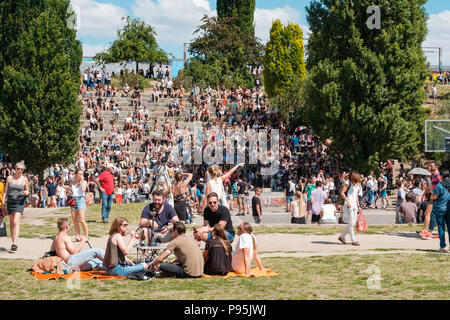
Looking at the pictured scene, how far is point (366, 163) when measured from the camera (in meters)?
32.3

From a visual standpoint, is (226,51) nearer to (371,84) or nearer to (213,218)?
(371,84)

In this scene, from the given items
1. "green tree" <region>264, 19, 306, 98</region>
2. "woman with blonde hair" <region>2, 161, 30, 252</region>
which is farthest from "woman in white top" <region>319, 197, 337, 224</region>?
"green tree" <region>264, 19, 306, 98</region>

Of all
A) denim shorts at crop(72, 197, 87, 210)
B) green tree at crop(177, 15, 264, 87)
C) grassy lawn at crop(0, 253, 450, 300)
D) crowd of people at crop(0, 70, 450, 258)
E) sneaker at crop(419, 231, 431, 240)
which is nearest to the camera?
grassy lawn at crop(0, 253, 450, 300)

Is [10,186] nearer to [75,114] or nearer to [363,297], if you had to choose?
[363,297]

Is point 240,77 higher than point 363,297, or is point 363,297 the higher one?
point 240,77

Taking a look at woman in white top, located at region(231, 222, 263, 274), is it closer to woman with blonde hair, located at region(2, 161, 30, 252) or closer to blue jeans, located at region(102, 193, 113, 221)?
woman with blonde hair, located at region(2, 161, 30, 252)

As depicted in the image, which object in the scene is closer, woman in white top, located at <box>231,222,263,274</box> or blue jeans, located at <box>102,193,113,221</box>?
woman in white top, located at <box>231,222,263,274</box>

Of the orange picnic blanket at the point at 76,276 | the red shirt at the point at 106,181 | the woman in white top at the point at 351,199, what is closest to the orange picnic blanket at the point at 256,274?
the orange picnic blanket at the point at 76,276

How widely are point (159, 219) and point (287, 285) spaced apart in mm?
3151

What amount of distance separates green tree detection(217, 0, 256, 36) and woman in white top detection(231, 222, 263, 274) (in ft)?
176

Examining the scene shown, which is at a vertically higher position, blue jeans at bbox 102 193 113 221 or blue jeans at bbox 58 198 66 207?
blue jeans at bbox 102 193 113 221

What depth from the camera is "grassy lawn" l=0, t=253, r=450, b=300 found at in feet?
30.2

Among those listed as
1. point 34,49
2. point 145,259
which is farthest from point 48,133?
point 145,259
